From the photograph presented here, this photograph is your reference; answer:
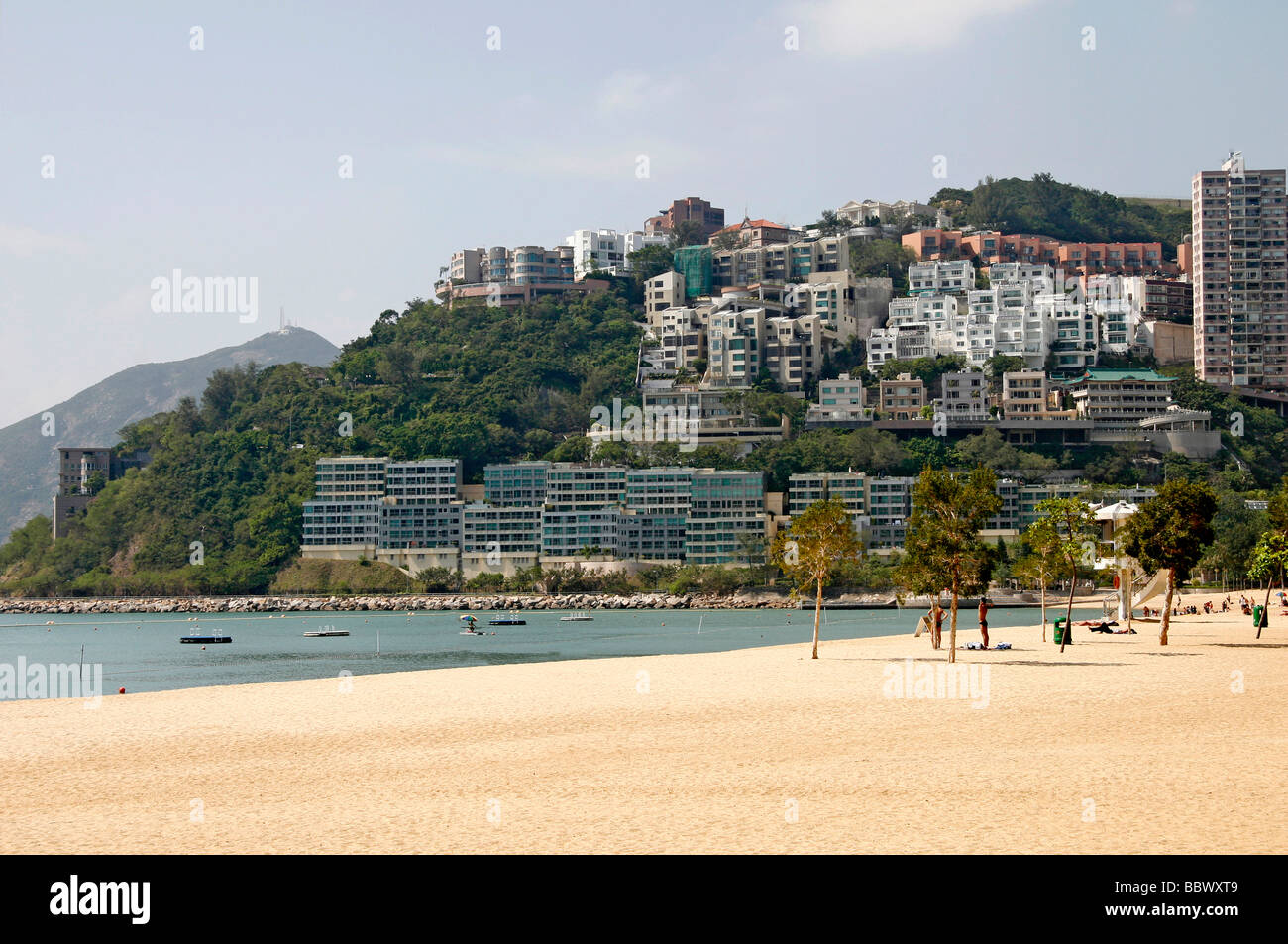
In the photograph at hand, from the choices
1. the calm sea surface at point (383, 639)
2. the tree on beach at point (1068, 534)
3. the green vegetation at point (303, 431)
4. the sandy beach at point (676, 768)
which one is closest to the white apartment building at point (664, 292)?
the green vegetation at point (303, 431)

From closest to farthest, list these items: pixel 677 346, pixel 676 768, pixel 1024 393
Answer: pixel 676 768
pixel 1024 393
pixel 677 346

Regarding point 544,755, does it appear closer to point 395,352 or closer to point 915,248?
point 395,352

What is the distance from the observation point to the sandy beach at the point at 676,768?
12.3 metres

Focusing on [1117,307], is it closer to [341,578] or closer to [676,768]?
[341,578]

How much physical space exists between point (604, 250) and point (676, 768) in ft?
542

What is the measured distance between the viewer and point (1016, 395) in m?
131

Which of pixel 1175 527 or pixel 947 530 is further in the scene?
pixel 1175 527

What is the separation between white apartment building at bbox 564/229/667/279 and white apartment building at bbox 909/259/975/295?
37.5 metres

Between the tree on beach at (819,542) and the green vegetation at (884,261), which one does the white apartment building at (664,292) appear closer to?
the green vegetation at (884,261)

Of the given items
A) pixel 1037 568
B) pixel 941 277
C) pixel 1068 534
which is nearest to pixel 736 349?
pixel 941 277

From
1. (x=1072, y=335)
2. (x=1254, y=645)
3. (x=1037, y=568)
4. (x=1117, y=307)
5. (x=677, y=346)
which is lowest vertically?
(x=1254, y=645)

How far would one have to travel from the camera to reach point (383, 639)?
6756cm
